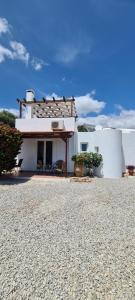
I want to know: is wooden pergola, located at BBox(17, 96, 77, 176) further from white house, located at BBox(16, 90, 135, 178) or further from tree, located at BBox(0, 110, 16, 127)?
tree, located at BBox(0, 110, 16, 127)

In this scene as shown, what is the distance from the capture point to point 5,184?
14.4 metres

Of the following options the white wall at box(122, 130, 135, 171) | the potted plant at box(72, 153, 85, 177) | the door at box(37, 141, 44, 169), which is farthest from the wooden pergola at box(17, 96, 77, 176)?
the white wall at box(122, 130, 135, 171)

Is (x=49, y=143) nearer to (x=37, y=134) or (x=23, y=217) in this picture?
(x=37, y=134)

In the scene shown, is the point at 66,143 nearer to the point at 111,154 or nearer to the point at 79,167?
the point at 79,167

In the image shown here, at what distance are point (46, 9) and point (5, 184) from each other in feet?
35.8

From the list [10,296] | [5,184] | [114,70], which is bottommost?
[10,296]

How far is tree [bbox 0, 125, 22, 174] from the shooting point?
15086 millimetres

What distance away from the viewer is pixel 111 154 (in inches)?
741

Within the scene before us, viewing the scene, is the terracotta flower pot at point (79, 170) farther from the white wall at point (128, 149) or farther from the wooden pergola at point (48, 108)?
the white wall at point (128, 149)

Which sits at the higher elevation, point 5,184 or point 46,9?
point 46,9

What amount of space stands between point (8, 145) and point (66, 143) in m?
5.03

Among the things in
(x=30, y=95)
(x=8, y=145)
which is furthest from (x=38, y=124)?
(x=30, y=95)

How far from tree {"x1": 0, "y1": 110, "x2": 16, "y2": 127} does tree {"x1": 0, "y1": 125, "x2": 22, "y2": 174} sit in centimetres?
2928

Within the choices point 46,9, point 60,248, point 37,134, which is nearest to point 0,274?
point 60,248
